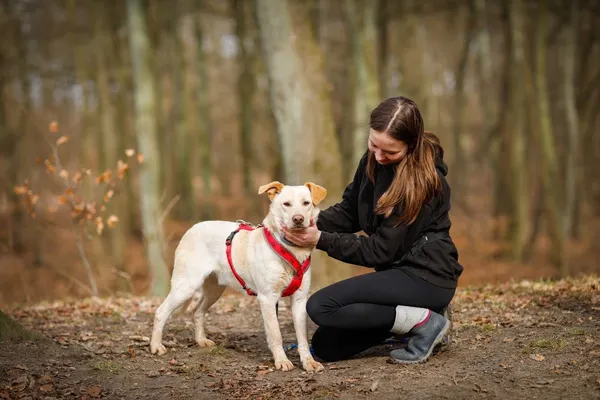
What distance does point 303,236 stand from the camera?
498cm

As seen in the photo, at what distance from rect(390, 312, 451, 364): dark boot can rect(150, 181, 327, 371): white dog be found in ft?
2.11

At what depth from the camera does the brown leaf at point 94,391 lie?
4.57 meters

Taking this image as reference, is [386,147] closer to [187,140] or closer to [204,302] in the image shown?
[204,302]

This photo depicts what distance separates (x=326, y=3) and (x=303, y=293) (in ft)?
52.4

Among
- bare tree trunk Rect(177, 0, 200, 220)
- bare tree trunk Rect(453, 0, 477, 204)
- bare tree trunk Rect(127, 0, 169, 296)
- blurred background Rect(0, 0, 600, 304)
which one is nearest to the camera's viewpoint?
blurred background Rect(0, 0, 600, 304)

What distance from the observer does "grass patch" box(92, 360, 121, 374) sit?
16.7 feet

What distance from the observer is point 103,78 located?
51.6ft

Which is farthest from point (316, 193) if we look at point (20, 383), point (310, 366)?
point (20, 383)

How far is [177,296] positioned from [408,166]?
7.09ft

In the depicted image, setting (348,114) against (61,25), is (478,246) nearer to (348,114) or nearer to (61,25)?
(348,114)

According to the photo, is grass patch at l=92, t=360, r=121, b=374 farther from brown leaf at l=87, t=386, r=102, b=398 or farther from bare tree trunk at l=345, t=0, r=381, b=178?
bare tree trunk at l=345, t=0, r=381, b=178

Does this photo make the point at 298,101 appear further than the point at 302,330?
Yes

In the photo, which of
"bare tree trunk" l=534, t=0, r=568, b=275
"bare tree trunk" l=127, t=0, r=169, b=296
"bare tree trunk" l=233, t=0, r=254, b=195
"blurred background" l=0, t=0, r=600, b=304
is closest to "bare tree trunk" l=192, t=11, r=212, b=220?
"blurred background" l=0, t=0, r=600, b=304

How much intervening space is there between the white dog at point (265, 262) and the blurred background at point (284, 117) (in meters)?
3.16
